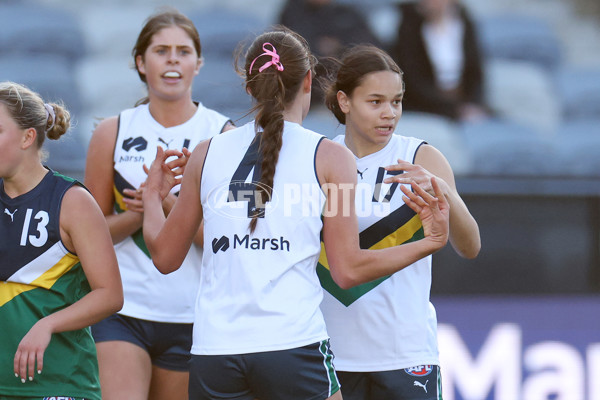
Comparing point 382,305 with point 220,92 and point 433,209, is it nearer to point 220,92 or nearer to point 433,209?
point 433,209

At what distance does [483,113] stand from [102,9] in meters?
3.39

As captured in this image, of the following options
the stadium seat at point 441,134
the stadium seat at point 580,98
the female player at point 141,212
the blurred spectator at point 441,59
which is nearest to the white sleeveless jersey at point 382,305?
the female player at point 141,212

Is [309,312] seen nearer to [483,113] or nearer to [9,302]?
[9,302]

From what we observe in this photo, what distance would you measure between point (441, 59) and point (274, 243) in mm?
4714

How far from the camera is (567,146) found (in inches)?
286

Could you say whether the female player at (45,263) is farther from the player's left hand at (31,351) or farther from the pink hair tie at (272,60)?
the pink hair tie at (272,60)

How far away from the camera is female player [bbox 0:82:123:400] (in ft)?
8.91

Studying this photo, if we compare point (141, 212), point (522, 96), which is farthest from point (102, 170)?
point (522, 96)

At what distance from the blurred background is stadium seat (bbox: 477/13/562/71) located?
0.01 meters

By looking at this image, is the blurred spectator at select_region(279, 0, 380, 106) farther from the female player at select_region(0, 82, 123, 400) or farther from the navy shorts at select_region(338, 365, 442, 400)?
the female player at select_region(0, 82, 123, 400)

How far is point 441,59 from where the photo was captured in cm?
702

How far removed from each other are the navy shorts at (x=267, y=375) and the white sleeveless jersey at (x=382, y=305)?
502mm

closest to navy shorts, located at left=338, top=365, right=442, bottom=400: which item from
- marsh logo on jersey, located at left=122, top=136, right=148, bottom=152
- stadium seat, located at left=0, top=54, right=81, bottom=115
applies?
marsh logo on jersey, located at left=122, top=136, right=148, bottom=152

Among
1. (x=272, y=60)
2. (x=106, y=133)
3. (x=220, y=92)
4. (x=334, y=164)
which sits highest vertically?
(x=220, y=92)
